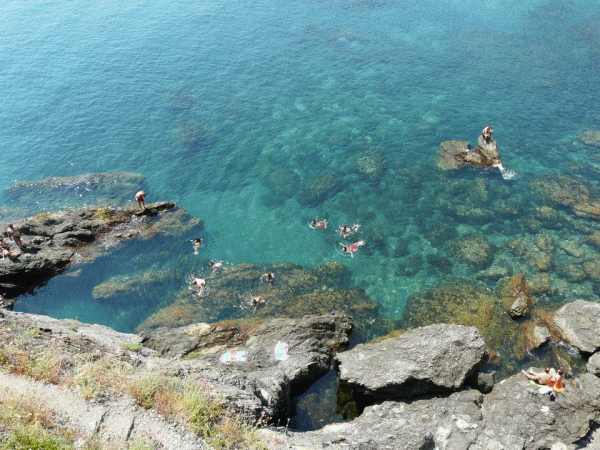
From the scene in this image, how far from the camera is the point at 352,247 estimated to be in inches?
1136

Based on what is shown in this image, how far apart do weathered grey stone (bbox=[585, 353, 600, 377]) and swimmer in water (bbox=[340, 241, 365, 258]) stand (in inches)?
584

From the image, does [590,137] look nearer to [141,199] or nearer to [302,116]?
[302,116]

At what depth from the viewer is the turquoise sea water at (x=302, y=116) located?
29266 mm

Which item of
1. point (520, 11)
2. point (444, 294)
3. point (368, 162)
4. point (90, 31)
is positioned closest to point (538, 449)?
point (444, 294)

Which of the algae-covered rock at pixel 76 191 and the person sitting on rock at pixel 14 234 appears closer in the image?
the person sitting on rock at pixel 14 234

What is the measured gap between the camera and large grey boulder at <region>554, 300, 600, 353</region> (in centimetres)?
2080

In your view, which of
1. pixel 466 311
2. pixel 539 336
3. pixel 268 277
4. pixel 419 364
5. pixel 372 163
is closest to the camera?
pixel 419 364

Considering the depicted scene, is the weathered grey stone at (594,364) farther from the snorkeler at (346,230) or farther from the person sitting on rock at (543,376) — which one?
the snorkeler at (346,230)

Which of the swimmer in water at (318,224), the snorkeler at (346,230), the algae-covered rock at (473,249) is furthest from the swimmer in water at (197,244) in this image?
the algae-covered rock at (473,249)

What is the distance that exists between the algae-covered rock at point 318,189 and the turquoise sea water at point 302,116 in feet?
1.38

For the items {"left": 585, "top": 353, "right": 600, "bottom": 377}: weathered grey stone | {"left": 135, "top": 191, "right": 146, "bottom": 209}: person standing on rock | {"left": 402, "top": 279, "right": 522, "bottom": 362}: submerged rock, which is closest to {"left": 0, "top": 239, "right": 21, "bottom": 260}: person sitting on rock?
{"left": 135, "top": 191, "right": 146, "bottom": 209}: person standing on rock

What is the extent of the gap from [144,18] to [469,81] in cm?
5599

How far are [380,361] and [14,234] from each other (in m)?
25.2

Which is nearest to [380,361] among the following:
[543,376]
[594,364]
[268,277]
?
[543,376]
